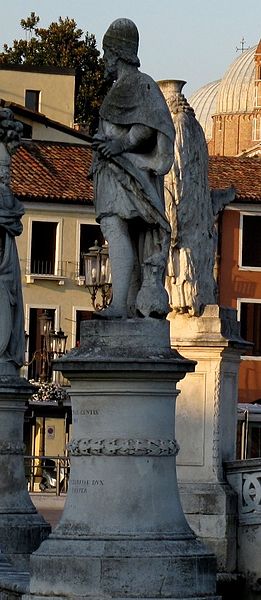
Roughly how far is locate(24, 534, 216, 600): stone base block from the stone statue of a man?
1493mm

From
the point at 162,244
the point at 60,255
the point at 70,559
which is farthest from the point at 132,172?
the point at 60,255

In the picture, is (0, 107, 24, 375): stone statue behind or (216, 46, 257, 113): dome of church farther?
(216, 46, 257, 113): dome of church

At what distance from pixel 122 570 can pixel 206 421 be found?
717 centimetres

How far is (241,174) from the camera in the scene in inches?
2650

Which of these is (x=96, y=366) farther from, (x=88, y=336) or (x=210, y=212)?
(x=210, y=212)

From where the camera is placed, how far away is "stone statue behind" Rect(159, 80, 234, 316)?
70.7ft

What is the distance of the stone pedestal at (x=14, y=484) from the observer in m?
19.1

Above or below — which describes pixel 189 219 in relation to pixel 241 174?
below

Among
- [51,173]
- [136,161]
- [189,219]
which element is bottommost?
[189,219]

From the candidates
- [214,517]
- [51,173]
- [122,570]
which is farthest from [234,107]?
[122,570]

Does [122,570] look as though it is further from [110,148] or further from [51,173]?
[51,173]

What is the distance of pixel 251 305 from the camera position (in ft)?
228

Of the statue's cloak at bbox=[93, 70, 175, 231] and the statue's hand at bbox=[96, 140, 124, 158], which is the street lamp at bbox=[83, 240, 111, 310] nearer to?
the statue's cloak at bbox=[93, 70, 175, 231]

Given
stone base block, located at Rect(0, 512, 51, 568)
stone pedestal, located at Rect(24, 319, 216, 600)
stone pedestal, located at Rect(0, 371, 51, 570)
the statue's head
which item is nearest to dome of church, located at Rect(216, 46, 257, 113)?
stone pedestal, located at Rect(0, 371, 51, 570)
